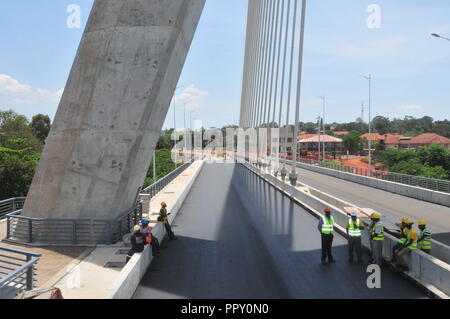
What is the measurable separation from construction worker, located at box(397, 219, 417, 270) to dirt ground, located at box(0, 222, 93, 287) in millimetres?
7662

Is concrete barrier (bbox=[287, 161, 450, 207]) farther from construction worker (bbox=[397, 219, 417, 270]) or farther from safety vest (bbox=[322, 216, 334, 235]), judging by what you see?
safety vest (bbox=[322, 216, 334, 235])

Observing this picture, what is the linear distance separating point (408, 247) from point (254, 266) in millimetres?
3433

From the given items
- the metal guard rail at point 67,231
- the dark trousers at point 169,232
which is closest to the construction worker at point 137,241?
the metal guard rail at point 67,231

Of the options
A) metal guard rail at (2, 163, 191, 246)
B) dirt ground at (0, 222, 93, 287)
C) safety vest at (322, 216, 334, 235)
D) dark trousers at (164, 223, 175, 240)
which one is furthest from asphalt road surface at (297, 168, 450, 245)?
dirt ground at (0, 222, 93, 287)

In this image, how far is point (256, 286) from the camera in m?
8.20

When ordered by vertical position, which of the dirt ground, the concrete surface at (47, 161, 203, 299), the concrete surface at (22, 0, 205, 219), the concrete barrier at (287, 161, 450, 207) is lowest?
the dirt ground

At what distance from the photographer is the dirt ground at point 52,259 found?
8.97 metres

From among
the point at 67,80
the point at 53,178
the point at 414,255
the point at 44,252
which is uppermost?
the point at 67,80

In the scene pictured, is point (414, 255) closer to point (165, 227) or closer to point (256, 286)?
point (256, 286)

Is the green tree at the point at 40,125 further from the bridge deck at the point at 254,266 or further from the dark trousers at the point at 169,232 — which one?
the dark trousers at the point at 169,232

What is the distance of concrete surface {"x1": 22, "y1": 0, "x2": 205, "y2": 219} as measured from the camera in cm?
1195
